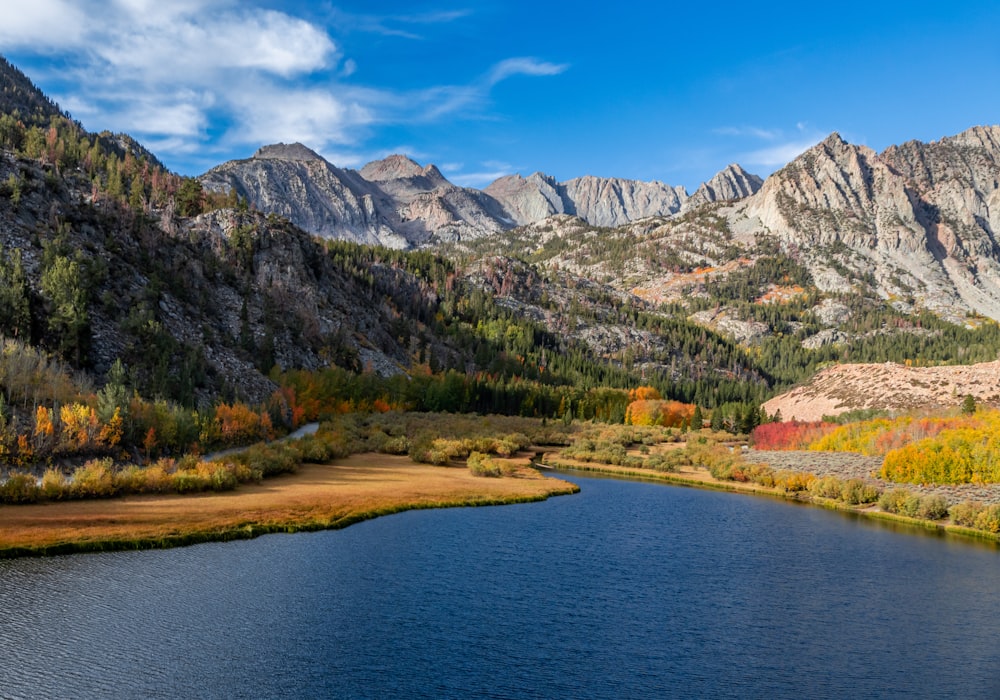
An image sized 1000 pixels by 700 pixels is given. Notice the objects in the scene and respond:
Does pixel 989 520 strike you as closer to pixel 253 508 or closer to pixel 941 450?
pixel 941 450

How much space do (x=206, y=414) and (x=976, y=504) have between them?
99.9m

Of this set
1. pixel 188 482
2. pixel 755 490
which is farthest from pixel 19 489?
pixel 755 490

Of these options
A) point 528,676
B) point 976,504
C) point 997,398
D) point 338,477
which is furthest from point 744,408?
point 528,676

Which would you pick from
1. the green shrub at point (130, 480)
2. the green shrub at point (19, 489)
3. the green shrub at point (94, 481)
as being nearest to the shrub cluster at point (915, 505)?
the green shrub at point (130, 480)

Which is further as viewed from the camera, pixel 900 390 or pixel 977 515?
pixel 900 390

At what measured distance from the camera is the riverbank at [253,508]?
49.2 metres

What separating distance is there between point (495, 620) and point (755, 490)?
7720cm

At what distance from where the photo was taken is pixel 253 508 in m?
62.1

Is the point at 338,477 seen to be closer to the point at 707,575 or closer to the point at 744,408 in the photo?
the point at 707,575

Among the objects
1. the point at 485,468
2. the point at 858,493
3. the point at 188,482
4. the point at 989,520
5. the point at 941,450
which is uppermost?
the point at 941,450

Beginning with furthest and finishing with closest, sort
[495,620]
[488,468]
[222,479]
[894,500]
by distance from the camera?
[488,468], [894,500], [222,479], [495,620]

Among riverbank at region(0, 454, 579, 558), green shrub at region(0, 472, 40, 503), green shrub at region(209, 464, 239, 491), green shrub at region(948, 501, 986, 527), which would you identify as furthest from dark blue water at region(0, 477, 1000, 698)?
A: green shrub at region(948, 501, 986, 527)

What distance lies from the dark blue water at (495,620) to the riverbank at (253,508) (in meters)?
2.59

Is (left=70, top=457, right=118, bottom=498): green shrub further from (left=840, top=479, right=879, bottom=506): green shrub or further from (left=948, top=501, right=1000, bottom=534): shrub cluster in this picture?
(left=948, top=501, right=1000, bottom=534): shrub cluster
